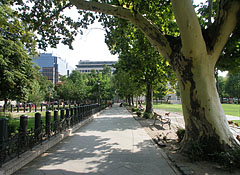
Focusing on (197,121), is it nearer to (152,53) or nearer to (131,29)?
(131,29)

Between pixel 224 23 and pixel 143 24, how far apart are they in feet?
A: 7.98

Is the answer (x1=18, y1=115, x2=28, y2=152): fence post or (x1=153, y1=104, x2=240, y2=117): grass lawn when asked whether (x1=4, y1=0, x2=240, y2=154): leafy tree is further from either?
(x1=153, y1=104, x2=240, y2=117): grass lawn

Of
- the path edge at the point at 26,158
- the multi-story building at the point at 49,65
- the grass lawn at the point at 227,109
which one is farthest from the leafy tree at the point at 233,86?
the multi-story building at the point at 49,65

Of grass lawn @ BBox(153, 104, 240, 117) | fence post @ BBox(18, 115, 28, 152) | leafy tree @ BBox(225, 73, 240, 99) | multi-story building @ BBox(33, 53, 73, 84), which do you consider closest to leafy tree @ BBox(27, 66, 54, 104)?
fence post @ BBox(18, 115, 28, 152)

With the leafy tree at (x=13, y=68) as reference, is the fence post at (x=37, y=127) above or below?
below

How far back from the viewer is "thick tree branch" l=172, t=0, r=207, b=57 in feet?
15.3

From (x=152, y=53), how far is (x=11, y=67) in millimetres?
11503

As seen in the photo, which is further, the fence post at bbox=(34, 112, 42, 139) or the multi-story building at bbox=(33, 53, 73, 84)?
the multi-story building at bbox=(33, 53, 73, 84)

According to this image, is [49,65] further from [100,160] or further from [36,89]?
[100,160]

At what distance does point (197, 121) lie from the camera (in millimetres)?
4820

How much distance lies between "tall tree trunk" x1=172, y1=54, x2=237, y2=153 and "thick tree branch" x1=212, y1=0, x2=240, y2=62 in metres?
0.50

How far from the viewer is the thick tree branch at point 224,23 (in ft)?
15.2

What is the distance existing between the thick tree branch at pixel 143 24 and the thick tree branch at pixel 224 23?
4.42ft

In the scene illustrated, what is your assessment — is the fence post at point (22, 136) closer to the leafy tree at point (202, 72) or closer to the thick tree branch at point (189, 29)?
the leafy tree at point (202, 72)
